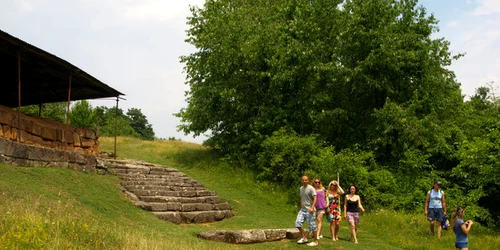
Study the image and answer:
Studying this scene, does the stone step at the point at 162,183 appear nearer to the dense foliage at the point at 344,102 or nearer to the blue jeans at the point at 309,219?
the dense foliage at the point at 344,102

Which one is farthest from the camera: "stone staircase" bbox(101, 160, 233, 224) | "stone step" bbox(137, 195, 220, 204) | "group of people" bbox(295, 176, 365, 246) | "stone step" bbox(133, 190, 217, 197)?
"stone step" bbox(133, 190, 217, 197)

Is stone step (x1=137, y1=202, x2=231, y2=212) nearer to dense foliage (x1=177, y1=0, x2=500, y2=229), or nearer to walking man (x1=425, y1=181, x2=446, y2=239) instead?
dense foliage (x1=177, y1=0, x2=500, y2=229)

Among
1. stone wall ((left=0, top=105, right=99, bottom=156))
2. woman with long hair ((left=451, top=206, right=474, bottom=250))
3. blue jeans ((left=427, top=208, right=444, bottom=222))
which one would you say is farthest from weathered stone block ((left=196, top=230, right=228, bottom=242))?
stone wall ((left=0, top=105, right=99, bottom=156))

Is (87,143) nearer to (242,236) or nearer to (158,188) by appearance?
(158,188)

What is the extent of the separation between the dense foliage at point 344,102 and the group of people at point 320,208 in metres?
6.66

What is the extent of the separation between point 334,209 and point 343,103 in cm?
1214

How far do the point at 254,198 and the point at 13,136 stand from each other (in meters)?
10.1

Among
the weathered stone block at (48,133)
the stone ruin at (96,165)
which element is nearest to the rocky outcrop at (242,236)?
the stone ruin at (96,165)

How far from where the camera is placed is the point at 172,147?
31.8 m

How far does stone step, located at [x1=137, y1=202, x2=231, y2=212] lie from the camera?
14.4 metres

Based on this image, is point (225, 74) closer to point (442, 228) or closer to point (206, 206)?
point (206, 206)

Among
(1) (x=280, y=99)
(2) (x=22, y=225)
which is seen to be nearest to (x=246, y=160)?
(1) (x=280, y=99)

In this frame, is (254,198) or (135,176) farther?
(254,198)

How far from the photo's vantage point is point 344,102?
24.1 meters
